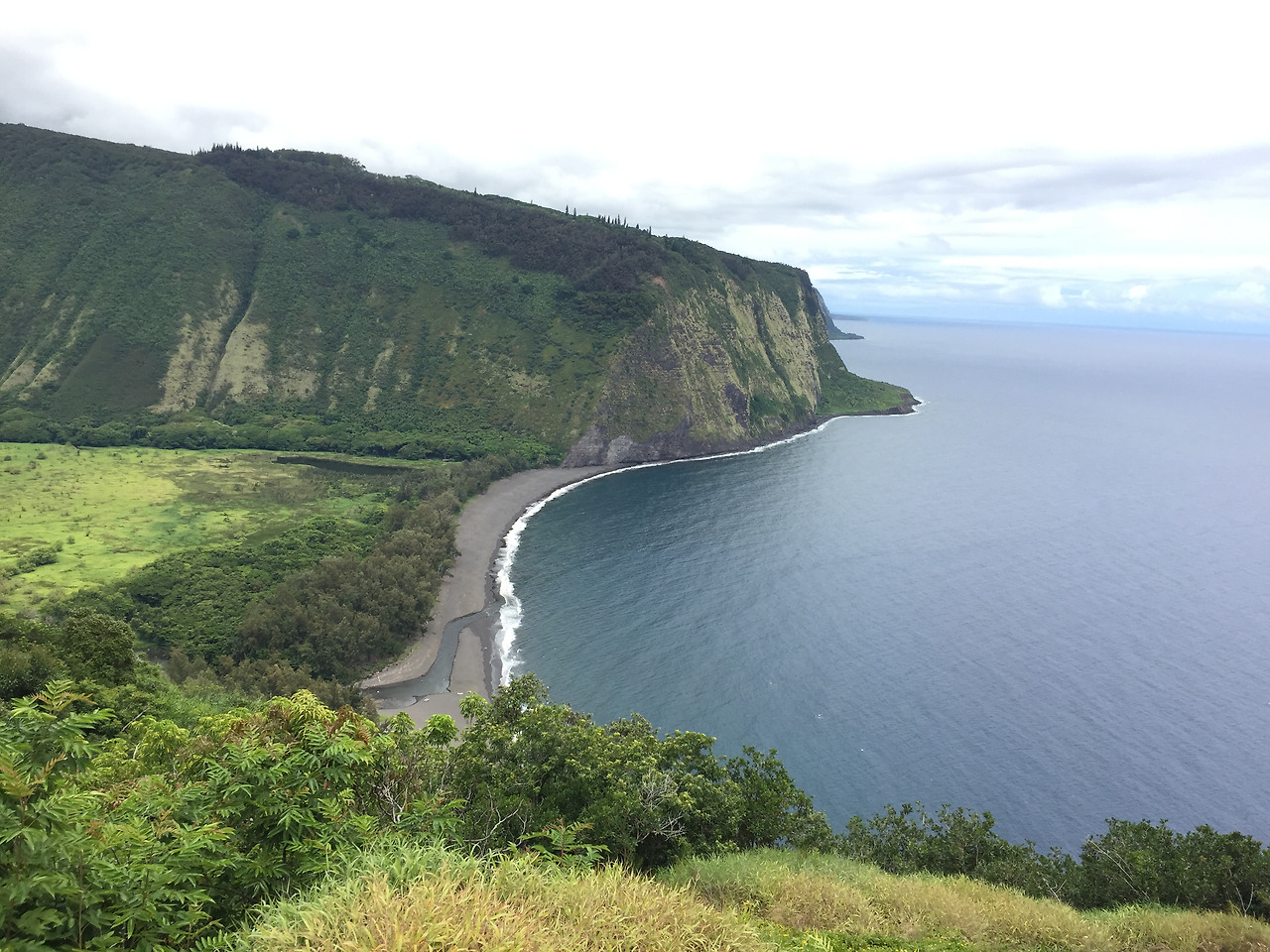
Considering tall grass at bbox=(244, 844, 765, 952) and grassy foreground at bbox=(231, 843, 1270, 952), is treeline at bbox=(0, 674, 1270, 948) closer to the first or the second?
grassy foreground at bbox=(231, 843, 1270, 952)

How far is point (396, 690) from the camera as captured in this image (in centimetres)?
6294

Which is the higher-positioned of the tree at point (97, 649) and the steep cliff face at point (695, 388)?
the steep cliff face at point (695, 388)

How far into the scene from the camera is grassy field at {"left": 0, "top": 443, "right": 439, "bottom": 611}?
247 ft

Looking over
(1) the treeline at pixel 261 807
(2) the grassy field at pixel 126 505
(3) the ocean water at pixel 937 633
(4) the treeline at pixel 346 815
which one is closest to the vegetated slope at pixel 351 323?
(2) the grassy field at pixel 126 505

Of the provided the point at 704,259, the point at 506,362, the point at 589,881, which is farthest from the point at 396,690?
the point at 704,259

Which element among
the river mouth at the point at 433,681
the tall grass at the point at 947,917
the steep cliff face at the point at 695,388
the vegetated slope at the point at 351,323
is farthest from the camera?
the steep cliff face at the point at 695,388

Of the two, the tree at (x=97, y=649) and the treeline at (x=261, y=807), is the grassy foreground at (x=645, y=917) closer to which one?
the treeline at (x=261, y=807)

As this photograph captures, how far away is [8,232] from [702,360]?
176031 millimetres

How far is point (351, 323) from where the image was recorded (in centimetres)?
17412

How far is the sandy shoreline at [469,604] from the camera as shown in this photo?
61.7m

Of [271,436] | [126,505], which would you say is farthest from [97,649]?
[271,436]

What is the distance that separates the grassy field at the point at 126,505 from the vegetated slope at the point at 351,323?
584 inches

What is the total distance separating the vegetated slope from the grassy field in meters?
14.8

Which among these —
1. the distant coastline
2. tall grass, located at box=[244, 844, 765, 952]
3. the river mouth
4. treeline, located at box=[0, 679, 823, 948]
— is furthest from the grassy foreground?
the river mouth
